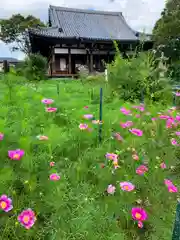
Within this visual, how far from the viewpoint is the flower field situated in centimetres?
134

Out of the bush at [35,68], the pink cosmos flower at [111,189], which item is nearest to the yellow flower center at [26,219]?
the pink cosmos flower at [111,189]

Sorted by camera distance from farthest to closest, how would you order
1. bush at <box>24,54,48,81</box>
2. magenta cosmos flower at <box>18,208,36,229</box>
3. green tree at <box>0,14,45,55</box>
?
green tree at <box>0,14,45,55</box> → bush at <box>24,54,48,81</box> → magenta cosmos flower at <box>18,208,36,229</box>

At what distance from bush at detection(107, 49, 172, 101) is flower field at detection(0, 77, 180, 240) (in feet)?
5.93

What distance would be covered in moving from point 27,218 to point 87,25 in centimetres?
1761

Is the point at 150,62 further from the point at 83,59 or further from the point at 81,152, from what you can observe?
the point at 83,59

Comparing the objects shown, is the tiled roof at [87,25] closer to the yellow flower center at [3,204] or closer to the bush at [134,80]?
the bush at [134,80]

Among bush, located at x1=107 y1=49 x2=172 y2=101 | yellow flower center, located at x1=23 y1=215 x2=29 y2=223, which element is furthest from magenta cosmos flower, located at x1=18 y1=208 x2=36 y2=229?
bush, located at x1=107 y1=49 x2=172 y2=101

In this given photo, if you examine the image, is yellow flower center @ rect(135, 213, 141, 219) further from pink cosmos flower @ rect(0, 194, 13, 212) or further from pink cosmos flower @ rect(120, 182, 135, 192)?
pink cosmos flower @ rect(0, 194, 13, 212)

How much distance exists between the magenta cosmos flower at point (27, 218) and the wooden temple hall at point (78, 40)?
13459mm

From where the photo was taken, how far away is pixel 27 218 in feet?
4.07

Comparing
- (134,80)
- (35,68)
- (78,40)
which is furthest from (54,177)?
(78,40)

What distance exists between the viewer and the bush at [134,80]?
3.98 metres

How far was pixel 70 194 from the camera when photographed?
1.49 m

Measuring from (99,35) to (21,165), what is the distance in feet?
51.6
